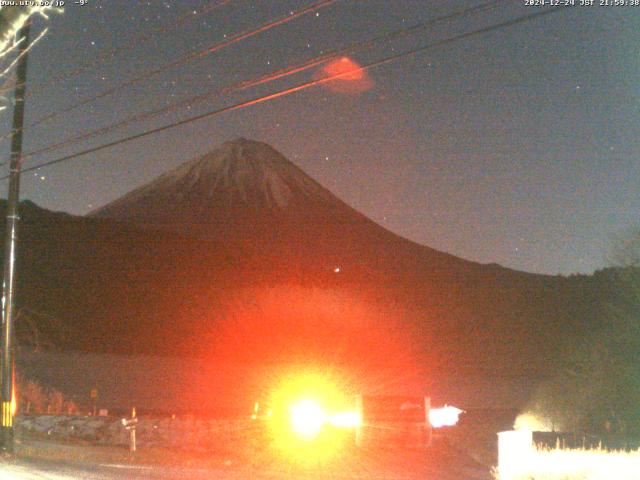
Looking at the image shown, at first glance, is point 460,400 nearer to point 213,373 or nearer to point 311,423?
point 213,373

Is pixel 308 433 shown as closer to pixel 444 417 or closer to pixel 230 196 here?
pixel 444 417

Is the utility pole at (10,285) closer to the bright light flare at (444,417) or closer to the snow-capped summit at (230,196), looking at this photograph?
the bright light flare at (444,417)

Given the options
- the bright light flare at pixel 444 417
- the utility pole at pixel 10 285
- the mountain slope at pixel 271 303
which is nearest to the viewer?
the utility pole at pixel 10 285

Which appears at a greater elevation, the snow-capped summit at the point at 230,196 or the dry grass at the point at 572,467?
the snow-capped summit at the point at 230,196

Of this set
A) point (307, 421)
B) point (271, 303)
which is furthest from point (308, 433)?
point (271, 303)

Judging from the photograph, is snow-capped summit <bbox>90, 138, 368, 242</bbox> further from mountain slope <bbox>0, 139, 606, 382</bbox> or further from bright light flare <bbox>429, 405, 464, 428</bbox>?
bright light flare <bbox>429, 405, 464, 428</bbox>

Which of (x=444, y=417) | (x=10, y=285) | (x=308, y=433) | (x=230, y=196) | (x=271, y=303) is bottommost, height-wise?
(x=308, y=433)

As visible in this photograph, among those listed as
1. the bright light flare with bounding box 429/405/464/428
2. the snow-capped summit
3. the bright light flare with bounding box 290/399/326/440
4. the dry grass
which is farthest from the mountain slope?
the dry grass

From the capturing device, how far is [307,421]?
22.1 meters

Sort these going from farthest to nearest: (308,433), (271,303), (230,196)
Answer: (230,196)
(271,303)
(308,433)

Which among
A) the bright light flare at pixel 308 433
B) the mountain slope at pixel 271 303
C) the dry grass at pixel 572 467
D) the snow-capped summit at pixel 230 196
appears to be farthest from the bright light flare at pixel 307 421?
the snow-capped summit at pixel 230 196

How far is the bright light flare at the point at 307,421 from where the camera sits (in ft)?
70.8

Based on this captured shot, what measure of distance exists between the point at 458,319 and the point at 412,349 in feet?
29.7

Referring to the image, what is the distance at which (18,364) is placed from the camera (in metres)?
42.0
